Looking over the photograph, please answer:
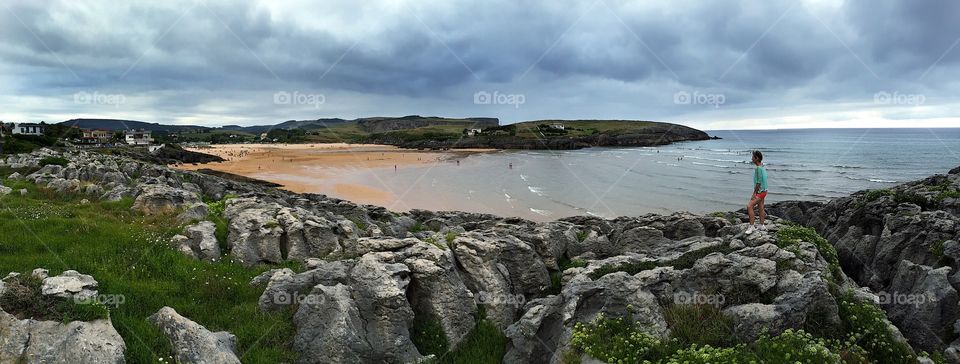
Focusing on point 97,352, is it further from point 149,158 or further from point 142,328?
point 149,158

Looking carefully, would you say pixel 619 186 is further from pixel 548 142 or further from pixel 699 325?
pixel 548 142

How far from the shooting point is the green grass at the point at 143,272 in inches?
356

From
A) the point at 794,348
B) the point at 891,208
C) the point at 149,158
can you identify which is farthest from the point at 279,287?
the point at 149,158

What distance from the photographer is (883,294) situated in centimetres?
1357

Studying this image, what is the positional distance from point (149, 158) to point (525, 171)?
7125cm

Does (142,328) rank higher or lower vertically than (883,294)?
higher

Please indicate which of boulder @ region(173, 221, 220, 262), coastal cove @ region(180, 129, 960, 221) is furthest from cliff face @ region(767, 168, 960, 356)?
boulder @ region(173, 221, 220, 262)

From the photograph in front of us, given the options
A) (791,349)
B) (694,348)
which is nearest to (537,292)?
(694,348)

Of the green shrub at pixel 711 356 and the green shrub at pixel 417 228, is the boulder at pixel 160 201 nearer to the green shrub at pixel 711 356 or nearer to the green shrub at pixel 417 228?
the green shrub at pixel 417 228

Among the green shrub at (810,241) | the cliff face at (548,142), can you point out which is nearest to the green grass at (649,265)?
the green shrub at (810,241)

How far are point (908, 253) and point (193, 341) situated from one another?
2158 cm

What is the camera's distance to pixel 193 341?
27.4ft

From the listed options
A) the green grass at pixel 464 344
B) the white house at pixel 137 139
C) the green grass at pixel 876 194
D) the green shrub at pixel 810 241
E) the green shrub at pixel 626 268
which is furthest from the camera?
the white house at pixel 137 139

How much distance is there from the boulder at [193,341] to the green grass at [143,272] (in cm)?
17
